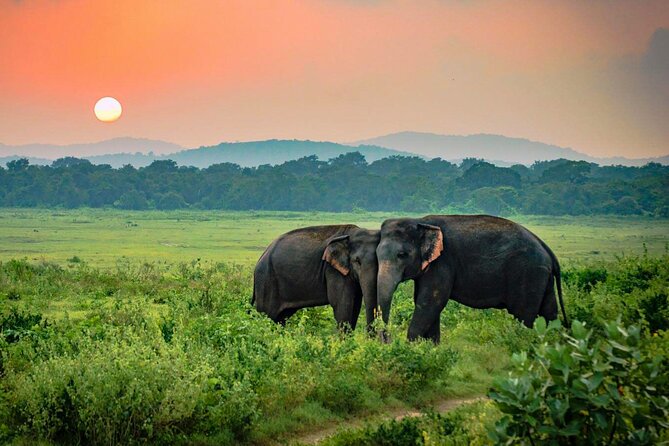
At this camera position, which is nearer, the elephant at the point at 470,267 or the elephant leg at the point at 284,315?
the elephant at the point at 470,267

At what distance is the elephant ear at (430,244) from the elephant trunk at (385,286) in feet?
1.83

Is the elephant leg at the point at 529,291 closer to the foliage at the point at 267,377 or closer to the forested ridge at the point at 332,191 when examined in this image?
the foliage at the point at 267,377

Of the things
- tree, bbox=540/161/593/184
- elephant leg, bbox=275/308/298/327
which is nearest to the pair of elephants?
elephant leg, bbox=275/308/298/327

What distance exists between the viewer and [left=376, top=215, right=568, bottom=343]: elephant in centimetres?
1305

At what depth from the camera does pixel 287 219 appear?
7562cm

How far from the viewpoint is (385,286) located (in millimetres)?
12672

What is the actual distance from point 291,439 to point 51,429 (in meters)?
2.34

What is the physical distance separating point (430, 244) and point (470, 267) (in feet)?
2.58

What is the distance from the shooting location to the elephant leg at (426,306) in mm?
13070

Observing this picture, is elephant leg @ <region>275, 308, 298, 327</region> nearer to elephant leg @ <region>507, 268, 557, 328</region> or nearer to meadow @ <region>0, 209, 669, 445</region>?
meadow @ <region>0, 209, 669, 445</region>

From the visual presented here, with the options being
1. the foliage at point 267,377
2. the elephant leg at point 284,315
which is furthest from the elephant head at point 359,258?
the elephant leg at point 284,315

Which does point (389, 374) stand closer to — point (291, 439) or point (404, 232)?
point (291, 439)

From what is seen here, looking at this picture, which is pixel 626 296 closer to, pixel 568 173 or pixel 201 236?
pixel 201 236

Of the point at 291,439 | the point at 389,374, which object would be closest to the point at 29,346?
the point at 291,439
